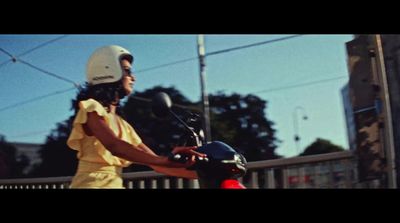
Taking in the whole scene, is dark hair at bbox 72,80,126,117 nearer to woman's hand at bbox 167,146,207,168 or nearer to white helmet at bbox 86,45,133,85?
white helmet at bbox 86,45,133,85

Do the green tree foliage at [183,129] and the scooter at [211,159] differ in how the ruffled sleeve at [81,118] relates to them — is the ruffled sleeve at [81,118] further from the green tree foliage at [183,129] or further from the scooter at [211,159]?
the scooter at [211,159]

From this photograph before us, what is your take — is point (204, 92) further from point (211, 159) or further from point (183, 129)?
point (211, 159)

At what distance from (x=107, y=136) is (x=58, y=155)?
314 mm

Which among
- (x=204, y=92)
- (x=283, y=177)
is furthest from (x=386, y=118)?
(x=204, y=92)

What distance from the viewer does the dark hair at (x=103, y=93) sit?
2084mm

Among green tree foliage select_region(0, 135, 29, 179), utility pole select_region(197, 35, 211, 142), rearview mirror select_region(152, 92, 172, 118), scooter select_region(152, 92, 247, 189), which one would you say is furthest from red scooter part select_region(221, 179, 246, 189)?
green tree foliage select_region(0, 135, 29, 179)

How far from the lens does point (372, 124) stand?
6.63ft

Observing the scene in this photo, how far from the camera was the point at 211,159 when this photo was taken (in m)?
2.06

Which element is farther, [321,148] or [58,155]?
[58,155]


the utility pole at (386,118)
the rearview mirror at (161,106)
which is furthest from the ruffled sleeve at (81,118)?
the utility pole at (386,118)

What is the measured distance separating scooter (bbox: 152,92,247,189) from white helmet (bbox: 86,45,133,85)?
0.24 meters
